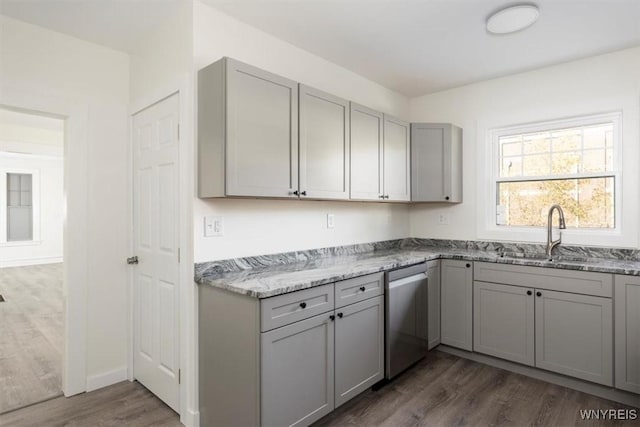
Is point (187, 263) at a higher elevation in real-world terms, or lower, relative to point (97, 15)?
lower

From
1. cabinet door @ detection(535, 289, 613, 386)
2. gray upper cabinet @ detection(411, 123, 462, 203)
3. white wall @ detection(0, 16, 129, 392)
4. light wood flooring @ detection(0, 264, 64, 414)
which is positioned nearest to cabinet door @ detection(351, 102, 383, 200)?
gray upper cabinet @ detection(411, 123, 462, 203)

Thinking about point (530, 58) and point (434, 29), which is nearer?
point (434, 29)

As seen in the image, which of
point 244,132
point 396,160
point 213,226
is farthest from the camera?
point 396,160

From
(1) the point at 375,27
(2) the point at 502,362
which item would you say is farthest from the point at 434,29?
(2) the point at 502,362

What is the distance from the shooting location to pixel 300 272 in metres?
2.28

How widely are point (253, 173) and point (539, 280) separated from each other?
2.31m

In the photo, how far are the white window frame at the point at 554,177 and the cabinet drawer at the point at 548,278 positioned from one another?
0.57 m

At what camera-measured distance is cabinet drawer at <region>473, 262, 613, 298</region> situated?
2465 mm

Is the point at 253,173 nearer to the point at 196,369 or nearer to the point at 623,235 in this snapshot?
the point at 196,369

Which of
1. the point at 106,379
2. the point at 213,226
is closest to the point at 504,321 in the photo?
the point at 213,226

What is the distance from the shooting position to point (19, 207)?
7727mm

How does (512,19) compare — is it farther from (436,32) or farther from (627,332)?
(627,332)

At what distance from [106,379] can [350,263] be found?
202 centimetres

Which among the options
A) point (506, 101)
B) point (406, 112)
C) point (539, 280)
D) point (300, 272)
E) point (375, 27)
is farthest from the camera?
point (406, 112)
